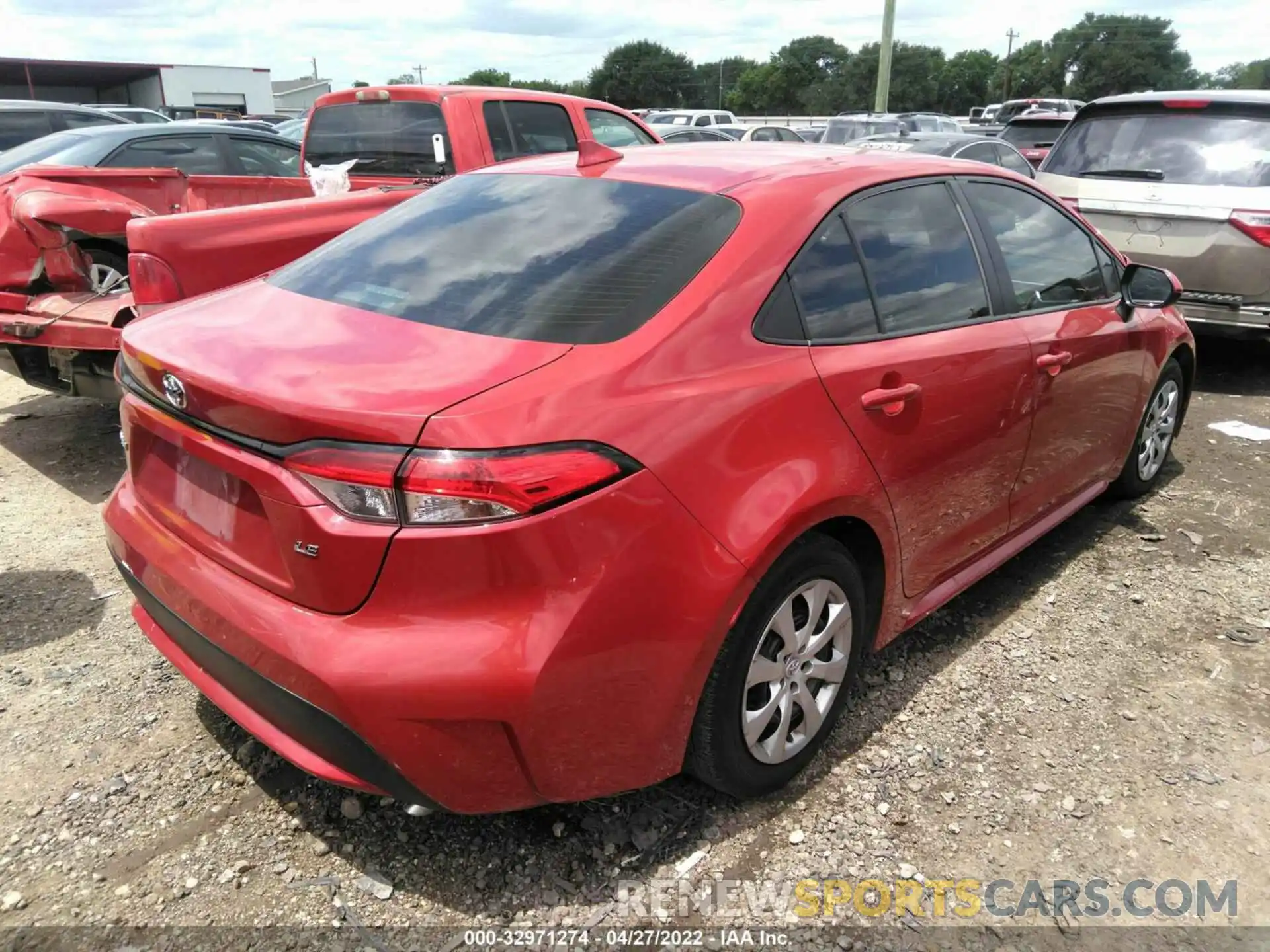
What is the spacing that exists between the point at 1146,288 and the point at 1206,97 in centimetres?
362

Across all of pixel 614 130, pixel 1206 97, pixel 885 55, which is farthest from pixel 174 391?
pixel 885 55

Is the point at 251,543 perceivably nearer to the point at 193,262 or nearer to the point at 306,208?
the point at 193,262

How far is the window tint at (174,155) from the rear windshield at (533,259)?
4.69m

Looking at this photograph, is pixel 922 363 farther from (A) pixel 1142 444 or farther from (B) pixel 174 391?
(A) pixel 1142 444

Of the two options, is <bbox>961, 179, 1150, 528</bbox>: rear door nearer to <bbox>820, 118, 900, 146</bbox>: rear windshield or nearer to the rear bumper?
the rear bumper

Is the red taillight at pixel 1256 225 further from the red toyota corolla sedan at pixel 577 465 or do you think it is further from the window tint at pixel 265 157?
the window tint at pixel 265 157

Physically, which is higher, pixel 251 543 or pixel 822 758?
pixel 251 543

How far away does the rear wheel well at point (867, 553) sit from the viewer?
8.46 ft

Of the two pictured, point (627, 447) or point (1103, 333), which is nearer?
point (627, 447)

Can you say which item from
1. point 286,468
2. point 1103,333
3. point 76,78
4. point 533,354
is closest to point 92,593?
point 286,468

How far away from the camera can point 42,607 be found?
11.6ft

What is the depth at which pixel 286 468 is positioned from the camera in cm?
196

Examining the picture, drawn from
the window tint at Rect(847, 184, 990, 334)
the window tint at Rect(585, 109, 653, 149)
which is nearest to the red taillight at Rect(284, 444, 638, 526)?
the window tint at Rect(847, 184, 990, 334)

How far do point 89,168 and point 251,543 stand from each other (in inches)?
178
